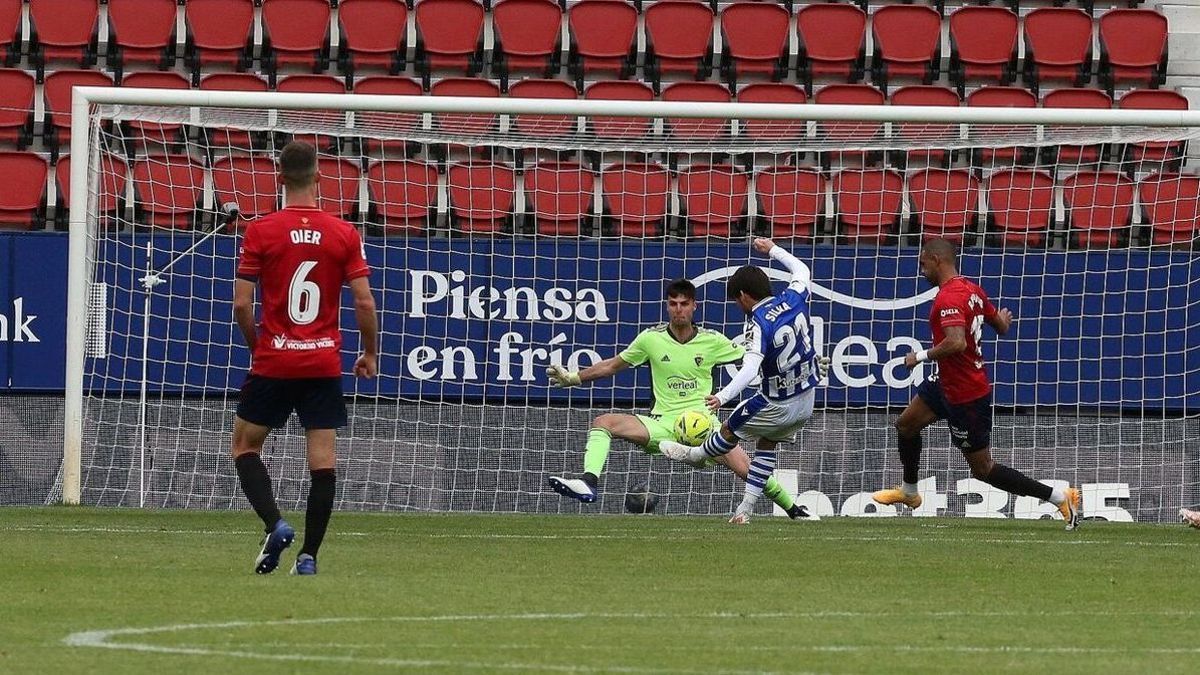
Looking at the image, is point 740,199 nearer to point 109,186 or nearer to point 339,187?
point 339,187

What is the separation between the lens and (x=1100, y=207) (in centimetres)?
1691

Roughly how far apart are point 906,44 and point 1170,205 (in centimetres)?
441

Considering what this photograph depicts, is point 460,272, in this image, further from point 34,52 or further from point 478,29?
point 34,52

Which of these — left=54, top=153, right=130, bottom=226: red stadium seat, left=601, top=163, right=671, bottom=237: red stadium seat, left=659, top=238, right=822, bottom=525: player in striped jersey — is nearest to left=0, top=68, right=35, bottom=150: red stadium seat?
left=54, top=153, right=130, bottom=226: red stadium seat

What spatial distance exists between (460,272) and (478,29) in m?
5.14

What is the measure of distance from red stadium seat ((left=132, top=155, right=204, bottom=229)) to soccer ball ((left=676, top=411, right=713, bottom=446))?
4.71 meters

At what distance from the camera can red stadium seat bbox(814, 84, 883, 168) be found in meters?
15.9

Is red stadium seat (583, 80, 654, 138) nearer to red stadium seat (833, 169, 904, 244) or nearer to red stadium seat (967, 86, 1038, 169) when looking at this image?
red stadium seat (833, 169, 904, 244)

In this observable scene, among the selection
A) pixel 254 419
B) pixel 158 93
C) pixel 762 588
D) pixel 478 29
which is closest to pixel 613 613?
pixel 762 588

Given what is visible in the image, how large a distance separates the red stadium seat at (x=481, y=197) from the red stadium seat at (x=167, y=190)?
2.13m

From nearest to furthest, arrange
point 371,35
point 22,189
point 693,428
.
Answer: point 693,428 < point 22,189 < point 371,35

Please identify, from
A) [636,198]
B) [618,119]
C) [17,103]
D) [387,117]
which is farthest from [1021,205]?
[17,103]

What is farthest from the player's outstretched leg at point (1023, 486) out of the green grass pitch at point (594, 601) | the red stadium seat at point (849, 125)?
the red stadium seat at point (849, 125)

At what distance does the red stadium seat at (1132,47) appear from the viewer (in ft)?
67.7
